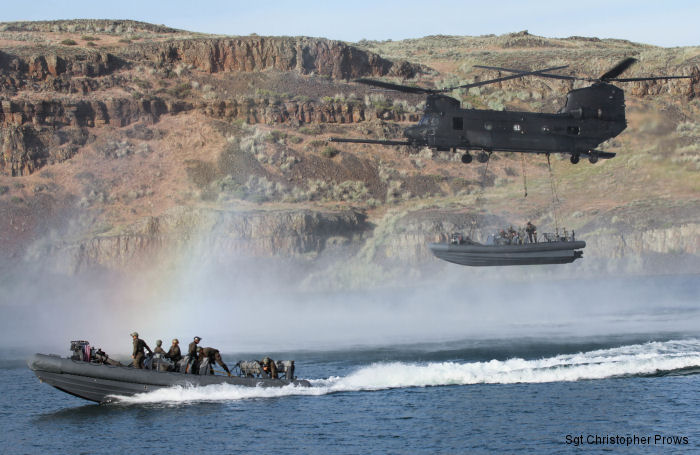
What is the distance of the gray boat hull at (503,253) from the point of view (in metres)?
59.7

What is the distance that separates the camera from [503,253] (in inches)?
2355

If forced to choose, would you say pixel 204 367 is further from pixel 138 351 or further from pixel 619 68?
pixel 619 68

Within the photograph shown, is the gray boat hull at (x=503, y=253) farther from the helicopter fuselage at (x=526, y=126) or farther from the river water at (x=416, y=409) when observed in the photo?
the helicopter fuselage at (x=526, y=126)

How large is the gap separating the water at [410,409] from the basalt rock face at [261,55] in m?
78.5

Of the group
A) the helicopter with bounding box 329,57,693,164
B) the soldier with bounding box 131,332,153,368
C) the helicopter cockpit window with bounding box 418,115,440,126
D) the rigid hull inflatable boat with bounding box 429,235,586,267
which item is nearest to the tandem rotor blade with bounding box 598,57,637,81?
the helicopter with bounding box 329,57,693,164

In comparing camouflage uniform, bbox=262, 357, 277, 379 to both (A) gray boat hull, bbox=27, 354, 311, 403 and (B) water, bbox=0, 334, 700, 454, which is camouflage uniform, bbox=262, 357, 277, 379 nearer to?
(B) water, bbox=0, 334, 700, 454

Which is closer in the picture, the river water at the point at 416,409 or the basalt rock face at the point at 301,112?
the river water at the point at 416,409

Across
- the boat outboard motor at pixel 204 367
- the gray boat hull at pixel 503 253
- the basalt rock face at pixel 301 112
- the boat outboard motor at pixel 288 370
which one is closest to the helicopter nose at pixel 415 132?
the gray boat hull at pixel 503 253

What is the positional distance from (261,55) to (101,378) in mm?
89546

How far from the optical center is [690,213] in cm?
9988

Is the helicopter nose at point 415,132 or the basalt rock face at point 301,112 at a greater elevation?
the basalt rock face at point 301,112

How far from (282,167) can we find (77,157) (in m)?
21.5

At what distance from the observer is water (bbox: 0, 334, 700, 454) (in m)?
40.6

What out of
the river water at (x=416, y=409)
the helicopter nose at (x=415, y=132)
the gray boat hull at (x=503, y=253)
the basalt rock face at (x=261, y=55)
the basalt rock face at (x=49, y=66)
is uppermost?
the basalt rock face at (x=261, y=55)
